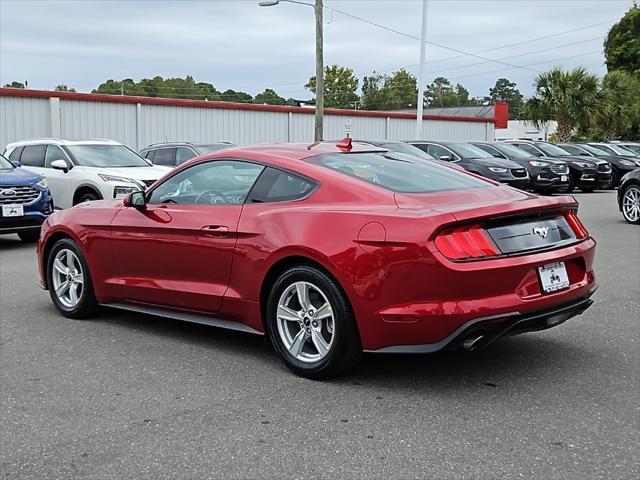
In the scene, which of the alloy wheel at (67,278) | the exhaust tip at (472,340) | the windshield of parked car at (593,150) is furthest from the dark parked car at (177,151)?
the windshield of parked car at (593,150)

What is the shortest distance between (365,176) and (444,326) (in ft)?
4.25

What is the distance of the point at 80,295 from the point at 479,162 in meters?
15.3

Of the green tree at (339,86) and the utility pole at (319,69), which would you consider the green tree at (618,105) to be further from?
the green tree at (339,86)

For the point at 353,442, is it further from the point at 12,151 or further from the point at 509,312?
the point at 12,151

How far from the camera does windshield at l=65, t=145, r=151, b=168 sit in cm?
1429

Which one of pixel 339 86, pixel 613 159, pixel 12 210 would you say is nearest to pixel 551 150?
pixel 613 159

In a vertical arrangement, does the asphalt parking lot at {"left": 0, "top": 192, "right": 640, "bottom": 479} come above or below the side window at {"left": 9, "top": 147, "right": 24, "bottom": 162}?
below

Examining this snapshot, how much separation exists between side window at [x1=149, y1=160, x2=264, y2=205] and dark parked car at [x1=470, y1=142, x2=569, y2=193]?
17105mm

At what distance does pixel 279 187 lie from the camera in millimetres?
5441

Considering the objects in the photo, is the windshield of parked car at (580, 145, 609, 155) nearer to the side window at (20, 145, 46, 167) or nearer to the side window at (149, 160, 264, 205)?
the side window at (20, 145, 46, 167)

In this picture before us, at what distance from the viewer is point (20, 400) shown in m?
4.74

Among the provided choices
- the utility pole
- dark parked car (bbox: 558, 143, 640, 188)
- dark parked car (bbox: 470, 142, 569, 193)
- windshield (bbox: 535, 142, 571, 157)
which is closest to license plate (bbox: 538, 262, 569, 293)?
dark parked car (bbox: 470, 142, 569, 193)

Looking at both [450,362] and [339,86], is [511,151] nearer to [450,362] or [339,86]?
[450,362]

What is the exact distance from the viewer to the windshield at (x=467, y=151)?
2123cm
